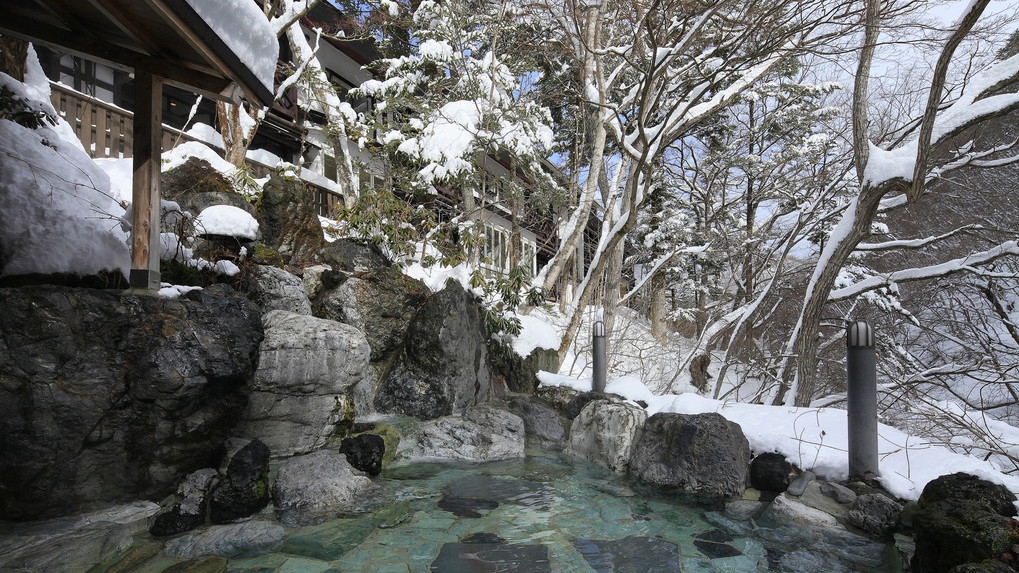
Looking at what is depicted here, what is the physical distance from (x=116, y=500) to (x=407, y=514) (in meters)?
2.11

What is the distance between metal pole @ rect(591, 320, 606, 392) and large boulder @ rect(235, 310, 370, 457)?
3413 mm

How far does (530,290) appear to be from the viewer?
9.16 metres

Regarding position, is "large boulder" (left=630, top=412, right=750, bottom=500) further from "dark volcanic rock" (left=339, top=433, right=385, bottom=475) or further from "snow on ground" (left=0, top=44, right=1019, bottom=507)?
"dark volcanic rock" (left=339, top=433, right=385, bottom=475)

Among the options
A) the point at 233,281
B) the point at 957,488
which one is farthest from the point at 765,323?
the point at 233,281

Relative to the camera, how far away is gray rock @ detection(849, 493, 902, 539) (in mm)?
3662

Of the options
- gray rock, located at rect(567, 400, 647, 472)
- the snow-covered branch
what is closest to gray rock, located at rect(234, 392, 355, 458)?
gray rock, located at rect(567, 400, 647, 472)

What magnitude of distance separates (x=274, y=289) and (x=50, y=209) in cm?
262

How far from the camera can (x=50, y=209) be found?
4148 millimetres

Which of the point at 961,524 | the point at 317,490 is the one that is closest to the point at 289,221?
the point at 317,490

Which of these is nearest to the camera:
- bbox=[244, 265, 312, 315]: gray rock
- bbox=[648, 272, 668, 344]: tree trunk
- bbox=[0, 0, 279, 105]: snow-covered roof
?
bbox=[0, 0, 279, 105]: snow-covered roof

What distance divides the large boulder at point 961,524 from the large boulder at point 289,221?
8.06 meters

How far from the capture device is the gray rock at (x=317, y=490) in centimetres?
403

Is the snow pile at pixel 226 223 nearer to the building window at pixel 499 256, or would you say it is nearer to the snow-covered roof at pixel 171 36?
the snow-covered roof at pixel 171 36

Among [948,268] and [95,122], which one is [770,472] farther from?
[95,122]
